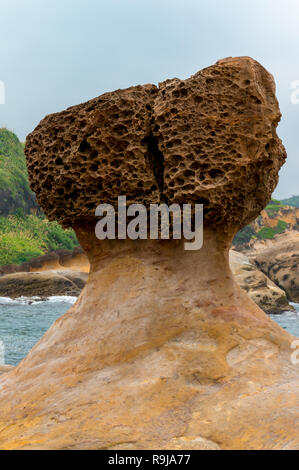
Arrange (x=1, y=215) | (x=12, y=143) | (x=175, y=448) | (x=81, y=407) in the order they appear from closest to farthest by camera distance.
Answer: (x=175, y=448) → (x=81, y=407) → (x=1, y=215) → (x=12, y=143)

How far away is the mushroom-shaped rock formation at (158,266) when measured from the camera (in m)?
3.05

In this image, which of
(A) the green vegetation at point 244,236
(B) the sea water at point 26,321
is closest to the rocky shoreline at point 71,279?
(B) the sea water at point 26,321

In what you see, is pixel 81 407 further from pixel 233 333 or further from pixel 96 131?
pixel 96 131

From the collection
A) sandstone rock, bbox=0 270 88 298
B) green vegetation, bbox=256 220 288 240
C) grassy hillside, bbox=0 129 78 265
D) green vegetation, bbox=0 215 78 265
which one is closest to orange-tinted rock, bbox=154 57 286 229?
sandstone rock, bbox=0 270 88 298

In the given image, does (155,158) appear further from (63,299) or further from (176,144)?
(63,299)

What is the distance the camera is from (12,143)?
3369 cm

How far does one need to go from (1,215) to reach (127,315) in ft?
88.2

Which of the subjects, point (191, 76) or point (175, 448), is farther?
point (191, 76)

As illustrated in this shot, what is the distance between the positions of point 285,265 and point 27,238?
16.0 metres

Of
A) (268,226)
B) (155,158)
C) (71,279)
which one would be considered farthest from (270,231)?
(155,158)

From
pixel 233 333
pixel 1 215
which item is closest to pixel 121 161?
pixel 233 333

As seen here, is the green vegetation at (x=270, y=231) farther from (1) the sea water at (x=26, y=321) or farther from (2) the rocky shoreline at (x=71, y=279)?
(1) the sea water at (x=26, y=321)

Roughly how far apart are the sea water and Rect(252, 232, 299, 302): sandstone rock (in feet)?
12.1

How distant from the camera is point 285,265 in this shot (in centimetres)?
1950
